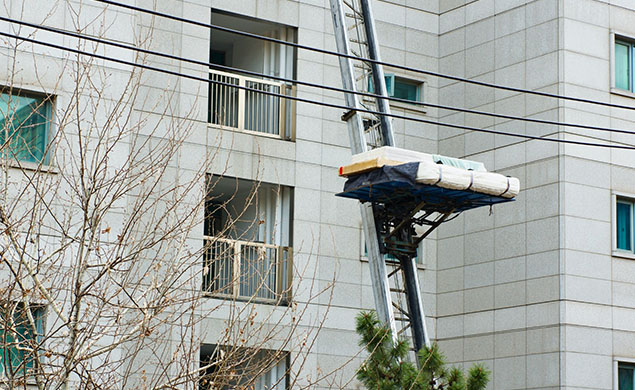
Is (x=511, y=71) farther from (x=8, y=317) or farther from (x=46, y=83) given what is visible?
(x=8, y=317)

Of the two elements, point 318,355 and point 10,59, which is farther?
point 318,355

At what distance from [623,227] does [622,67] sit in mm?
3618

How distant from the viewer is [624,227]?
84.9 feet

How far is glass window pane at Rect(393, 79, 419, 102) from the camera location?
1131 inches

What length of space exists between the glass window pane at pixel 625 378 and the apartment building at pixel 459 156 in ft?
0.11

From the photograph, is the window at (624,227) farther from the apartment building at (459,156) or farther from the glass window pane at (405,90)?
the glass window pane at (405,90)

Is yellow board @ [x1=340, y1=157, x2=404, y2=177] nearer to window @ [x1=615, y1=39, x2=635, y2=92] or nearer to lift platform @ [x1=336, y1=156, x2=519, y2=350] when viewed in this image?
lift platform @ [x1=336, y1=156, x2=519, y2=350]

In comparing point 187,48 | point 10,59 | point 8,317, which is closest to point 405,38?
point 187,48

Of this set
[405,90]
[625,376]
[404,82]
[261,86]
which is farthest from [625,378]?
[261,86]

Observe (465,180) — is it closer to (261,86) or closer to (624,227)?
(624,227)

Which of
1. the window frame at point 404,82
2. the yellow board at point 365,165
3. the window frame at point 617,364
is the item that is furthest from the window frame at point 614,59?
the yellow board at point 365,165

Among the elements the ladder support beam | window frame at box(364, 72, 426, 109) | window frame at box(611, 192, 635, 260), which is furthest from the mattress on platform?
window frame at box(364, 72, 426, 109)

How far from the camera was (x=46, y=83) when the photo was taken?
73.8ft

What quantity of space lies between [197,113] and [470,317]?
7.59 metres
